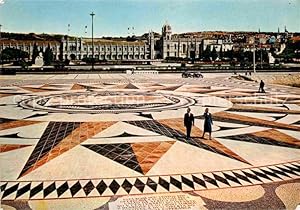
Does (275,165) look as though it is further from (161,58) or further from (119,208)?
(161,58)

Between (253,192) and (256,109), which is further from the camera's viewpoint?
(256,109)

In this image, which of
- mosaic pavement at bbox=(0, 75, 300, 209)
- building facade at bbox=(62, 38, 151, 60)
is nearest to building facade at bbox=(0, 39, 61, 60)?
building facade at bbox=(62, 38, 151, 60)

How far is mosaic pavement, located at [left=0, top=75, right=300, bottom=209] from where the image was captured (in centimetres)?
612

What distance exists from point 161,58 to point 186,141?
215ft

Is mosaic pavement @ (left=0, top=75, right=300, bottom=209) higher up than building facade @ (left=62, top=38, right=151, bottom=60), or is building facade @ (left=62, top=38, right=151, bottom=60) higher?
building facade @ (left=62, top=38, right=151, bottom=60)

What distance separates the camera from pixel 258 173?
732 cm

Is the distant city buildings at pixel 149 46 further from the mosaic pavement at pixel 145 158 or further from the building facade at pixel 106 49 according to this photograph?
the mosaic pavement at pixel 145 158

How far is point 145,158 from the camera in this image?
806cm

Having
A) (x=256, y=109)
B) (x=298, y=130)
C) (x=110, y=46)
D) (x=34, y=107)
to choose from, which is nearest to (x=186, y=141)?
(x=298, y=130)

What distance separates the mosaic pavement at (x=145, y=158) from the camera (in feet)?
20.1

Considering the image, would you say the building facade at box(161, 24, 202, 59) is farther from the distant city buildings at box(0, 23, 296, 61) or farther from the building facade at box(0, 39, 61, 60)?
the building facade at box(0, 39, 61, 60)

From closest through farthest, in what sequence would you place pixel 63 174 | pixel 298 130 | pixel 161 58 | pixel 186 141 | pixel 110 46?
pixel 63 174, pixel 186 141, pixel 298 130, pixel 161 58, pixel 110 46

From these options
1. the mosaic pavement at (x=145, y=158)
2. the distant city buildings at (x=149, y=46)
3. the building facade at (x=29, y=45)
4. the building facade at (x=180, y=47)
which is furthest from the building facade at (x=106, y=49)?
the mosaic pavement at (x=145, y=158)

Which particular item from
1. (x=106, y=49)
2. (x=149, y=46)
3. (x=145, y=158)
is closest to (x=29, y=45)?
(x=106, y=49)
